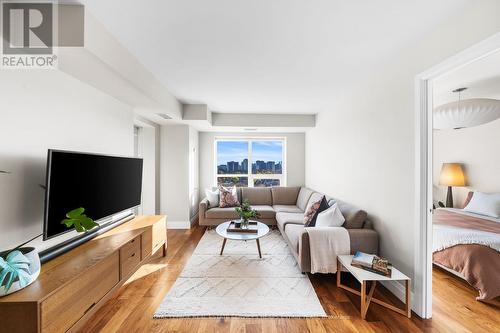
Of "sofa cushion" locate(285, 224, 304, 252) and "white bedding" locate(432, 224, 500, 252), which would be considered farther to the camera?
"sofa cushion" locate(285, 224, 304, 252)

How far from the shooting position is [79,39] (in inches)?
58.9

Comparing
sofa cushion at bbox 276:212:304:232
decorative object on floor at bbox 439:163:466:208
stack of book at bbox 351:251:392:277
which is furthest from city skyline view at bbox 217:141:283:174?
stack of book at bbox 351:251:392:277

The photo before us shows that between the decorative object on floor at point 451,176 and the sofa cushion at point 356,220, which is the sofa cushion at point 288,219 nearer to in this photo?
the sofa cushion at point 356,220

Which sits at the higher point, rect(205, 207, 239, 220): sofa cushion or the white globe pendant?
the white globe pendant

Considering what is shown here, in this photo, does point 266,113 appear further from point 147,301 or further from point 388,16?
point 147,301

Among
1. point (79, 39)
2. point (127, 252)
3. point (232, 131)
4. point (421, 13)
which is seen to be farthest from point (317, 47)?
point (232, 131)

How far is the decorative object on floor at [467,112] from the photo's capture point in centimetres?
231

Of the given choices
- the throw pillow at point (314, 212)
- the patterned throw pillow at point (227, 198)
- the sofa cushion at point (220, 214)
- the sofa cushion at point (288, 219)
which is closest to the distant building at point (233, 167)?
the patterned throw pillow at point (227, 198)

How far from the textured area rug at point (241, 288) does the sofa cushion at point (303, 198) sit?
1.43 m

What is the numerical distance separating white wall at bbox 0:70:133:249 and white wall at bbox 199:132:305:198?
3274mm

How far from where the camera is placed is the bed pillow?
3145 mm

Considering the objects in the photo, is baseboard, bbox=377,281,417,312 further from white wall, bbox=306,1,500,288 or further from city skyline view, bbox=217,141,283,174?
city skyline view, bbox=217,141,283,174

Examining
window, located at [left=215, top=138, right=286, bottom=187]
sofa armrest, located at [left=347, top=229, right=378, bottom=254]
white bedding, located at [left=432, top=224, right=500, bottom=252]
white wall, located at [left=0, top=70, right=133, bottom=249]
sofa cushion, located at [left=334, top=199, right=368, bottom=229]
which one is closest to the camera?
white wall, located at [left=0, top=70, right=133, bottom=249]

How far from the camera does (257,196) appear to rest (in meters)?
5.01
